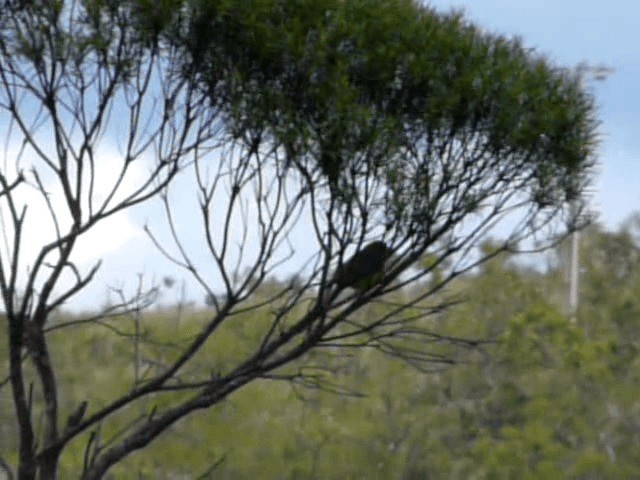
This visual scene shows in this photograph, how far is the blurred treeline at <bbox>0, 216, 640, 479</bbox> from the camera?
23016 millimetres

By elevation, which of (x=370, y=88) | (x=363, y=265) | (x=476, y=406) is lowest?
(x=476, y=406)

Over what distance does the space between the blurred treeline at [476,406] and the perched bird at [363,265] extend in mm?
13187

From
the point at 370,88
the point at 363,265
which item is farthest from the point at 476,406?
the point at 370,88

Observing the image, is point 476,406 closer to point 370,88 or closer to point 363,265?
point 363,265

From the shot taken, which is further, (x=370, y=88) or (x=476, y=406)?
(x=476, y=406)

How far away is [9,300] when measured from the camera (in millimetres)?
10047

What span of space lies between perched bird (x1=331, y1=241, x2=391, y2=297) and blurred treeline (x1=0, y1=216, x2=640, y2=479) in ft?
43.3

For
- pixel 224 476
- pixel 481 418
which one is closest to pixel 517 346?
pixel 481 418

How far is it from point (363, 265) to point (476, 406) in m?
15.0

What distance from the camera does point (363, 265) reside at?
9766mm

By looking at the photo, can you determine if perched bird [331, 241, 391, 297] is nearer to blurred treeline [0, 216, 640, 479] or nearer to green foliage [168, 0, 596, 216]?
green foliage [168, 0, 596, 216]

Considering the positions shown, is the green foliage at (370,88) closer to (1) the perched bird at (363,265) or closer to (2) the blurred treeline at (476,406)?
(1) the perched bird at (363,265)

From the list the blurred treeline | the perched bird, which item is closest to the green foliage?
the perched bird

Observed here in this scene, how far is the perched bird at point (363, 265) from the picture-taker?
9719 millimetres
